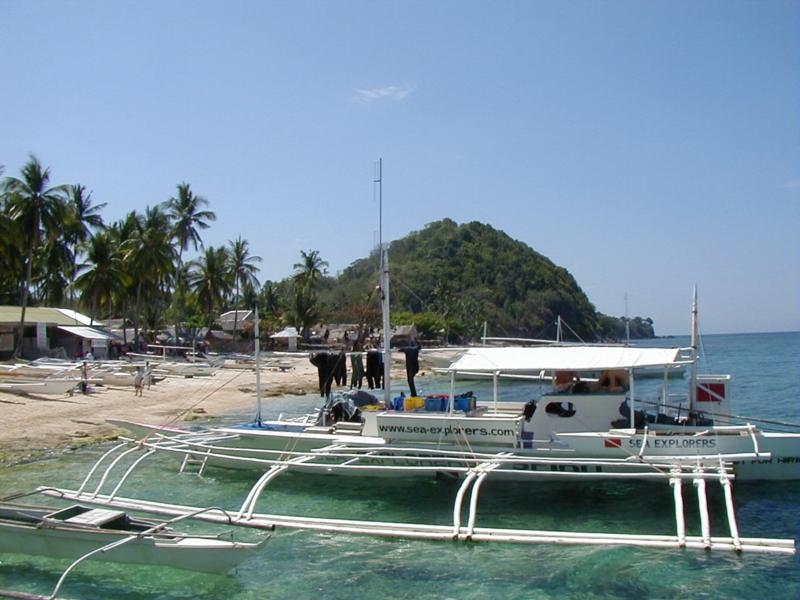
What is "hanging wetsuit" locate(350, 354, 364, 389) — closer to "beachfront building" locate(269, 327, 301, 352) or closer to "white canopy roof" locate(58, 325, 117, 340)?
"white canopy roof" locate(58, 325, 117, 340)

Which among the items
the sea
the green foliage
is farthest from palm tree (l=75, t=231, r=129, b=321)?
the sea

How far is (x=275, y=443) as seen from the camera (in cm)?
1430

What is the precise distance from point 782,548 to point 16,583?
10.1 metres

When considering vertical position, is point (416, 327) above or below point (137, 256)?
below

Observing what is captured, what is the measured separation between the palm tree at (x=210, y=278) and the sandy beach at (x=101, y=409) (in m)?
23.1

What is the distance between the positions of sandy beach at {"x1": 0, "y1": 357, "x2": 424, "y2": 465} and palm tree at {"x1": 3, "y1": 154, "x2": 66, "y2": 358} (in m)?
13.9

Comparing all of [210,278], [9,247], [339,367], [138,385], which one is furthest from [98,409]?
[210,278]

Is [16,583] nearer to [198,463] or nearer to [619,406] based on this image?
[198,463]

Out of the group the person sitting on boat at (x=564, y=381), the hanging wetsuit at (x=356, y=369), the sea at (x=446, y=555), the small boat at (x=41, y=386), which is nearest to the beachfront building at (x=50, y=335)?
the small boat at (x=41, y=386)

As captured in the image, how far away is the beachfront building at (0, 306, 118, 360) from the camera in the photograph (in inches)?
1747

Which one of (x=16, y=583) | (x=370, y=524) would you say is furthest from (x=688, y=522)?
(x=16, y=583)

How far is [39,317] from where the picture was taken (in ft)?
154

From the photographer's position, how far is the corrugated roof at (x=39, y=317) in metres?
43.9

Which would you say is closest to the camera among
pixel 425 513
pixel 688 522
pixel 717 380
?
pixel 688 522
